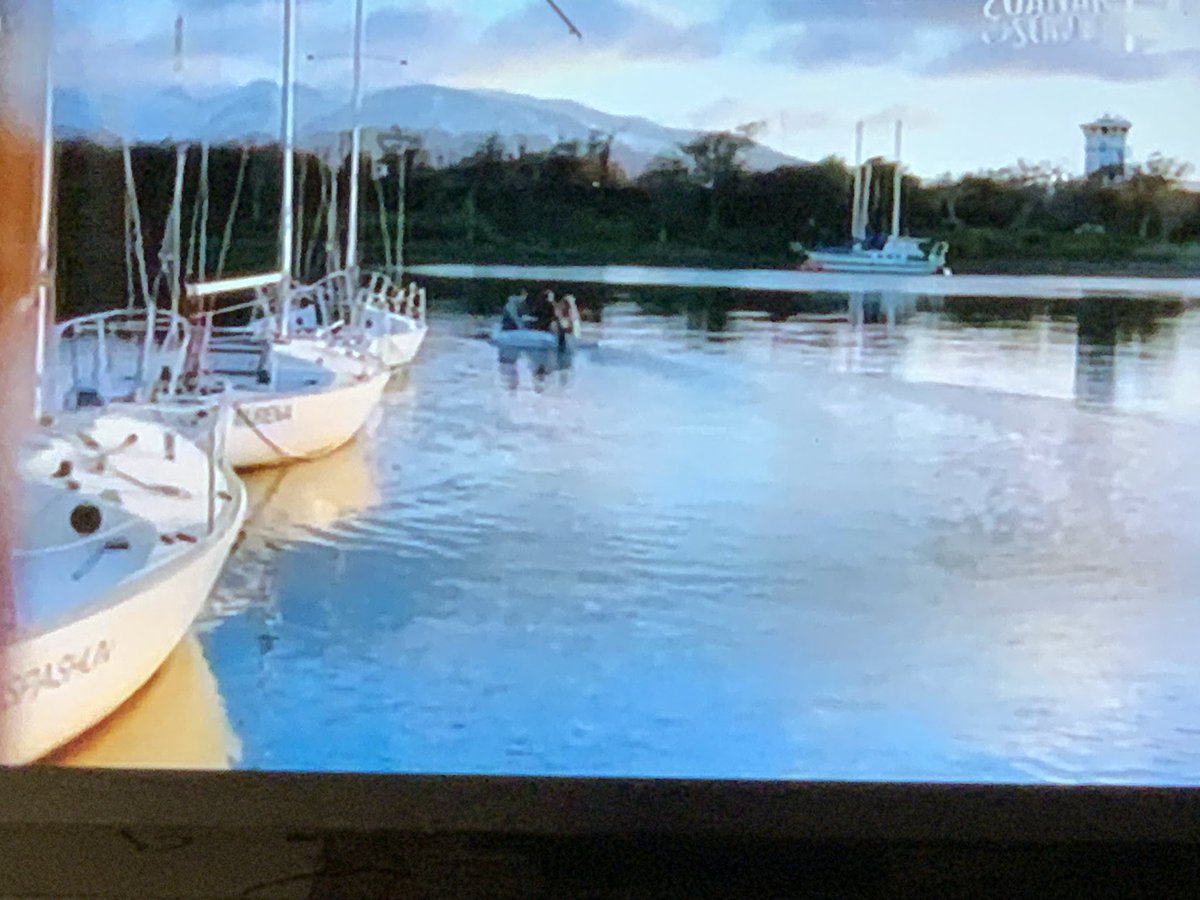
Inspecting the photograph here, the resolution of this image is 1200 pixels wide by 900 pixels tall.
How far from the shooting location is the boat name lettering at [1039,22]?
140 cm

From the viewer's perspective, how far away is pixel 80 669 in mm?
1288

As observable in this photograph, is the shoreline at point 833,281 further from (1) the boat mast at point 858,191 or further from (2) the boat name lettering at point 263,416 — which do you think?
(2) the boat name lettering at point 263,416

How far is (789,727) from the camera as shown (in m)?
1.33

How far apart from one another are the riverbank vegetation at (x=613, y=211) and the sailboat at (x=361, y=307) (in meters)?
0.02

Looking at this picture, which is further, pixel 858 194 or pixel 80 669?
pixel 858 194

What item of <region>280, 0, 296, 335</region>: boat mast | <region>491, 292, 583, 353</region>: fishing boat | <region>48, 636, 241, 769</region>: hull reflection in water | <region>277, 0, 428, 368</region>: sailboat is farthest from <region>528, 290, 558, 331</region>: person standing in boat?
<region>48, 636, 241, 769</region>: hull reflection in water

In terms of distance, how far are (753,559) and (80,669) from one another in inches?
24.3

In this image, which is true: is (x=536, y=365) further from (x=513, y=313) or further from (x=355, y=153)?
(x=355, y=153)

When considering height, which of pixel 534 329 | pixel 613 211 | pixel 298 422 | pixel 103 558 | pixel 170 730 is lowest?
pixel 170 730

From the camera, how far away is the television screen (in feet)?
4.37

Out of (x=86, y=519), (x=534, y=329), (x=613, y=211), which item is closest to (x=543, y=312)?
(x=534, y=329)

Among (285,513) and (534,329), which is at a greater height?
(534,329)

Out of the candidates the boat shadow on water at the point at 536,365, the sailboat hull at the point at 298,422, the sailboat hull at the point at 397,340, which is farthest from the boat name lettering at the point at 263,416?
the boat shadow on water at the point at 536,365

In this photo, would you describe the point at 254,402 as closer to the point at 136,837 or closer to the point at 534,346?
the point at 534,346
